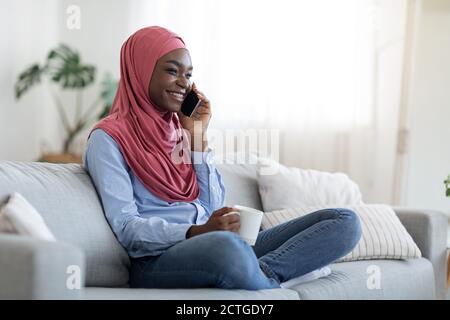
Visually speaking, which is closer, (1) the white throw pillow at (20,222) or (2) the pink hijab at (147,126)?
(1) the white throw pillow at (20,222)

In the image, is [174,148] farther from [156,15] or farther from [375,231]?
[156,15]

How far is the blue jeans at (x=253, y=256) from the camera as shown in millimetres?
1822

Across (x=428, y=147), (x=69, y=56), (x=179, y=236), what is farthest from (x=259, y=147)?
(x=179, y=236)

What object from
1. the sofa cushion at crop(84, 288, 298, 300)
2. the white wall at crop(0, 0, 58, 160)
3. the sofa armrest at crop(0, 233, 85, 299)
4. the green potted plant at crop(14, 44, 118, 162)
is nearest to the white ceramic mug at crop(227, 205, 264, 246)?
the sofa cushion at crop(84, 288, 298, 300)

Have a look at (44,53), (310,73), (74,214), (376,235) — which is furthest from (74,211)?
(44,53)

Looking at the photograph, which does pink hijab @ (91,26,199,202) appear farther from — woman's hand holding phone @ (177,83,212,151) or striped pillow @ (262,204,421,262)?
striped pillow @ (262,204,421,262)

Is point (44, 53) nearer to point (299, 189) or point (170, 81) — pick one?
point (299, 189)

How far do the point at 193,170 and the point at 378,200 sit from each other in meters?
2.18

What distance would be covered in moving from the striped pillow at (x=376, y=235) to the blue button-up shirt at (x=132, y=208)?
473 millimetres

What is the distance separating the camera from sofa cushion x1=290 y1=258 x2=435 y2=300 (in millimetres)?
2121

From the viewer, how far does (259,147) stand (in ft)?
14.6

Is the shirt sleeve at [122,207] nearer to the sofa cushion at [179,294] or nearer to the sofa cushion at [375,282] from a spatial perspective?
the sofa cushion at [179,294]

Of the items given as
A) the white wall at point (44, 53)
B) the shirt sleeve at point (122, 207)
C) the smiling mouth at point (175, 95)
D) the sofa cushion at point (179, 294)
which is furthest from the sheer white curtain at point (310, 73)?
the sofa cushion at point (179, 294)
